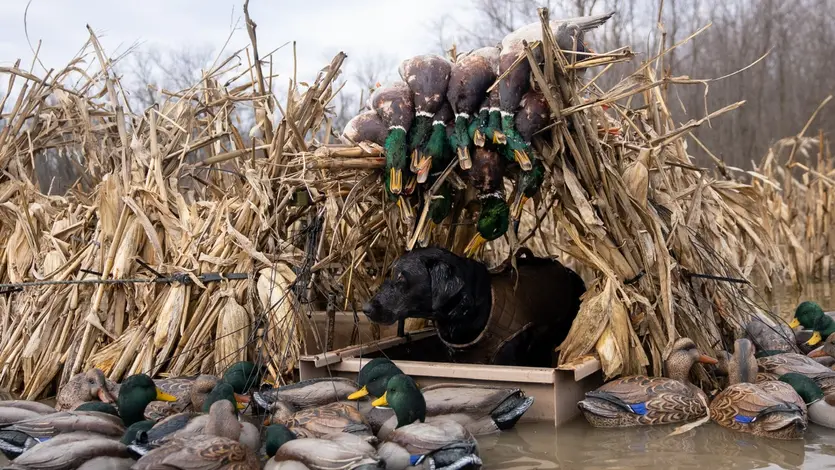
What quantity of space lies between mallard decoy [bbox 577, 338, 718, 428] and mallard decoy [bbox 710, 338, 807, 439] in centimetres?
16

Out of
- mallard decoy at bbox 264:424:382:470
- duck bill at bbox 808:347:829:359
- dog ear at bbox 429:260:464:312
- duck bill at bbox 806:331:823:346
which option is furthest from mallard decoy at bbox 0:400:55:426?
duck bill at bbox 806:331:823:346

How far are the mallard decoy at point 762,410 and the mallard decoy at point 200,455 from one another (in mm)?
2630

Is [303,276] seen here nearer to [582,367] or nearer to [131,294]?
[131,294]

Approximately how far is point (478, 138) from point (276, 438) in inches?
91.0

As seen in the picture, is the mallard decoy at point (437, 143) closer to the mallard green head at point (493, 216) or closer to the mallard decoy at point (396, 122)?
the mallard decoy at point (396, 122)

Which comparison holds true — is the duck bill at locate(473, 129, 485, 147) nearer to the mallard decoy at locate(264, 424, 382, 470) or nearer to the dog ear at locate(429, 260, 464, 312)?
the dog ear at locate(429, 260, 464, 312)

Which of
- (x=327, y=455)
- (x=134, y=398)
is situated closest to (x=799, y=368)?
(x=327, y=455)

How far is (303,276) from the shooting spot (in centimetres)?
596

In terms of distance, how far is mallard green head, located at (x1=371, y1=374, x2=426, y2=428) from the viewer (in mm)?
4496

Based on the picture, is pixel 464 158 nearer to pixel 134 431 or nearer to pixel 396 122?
pixel 396 122

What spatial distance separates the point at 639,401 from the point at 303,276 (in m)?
2.38

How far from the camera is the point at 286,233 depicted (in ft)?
21.7

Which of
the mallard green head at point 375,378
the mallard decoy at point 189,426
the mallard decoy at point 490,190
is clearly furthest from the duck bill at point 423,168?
the mallard decoy at point 189,426

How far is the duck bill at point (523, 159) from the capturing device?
533cm
